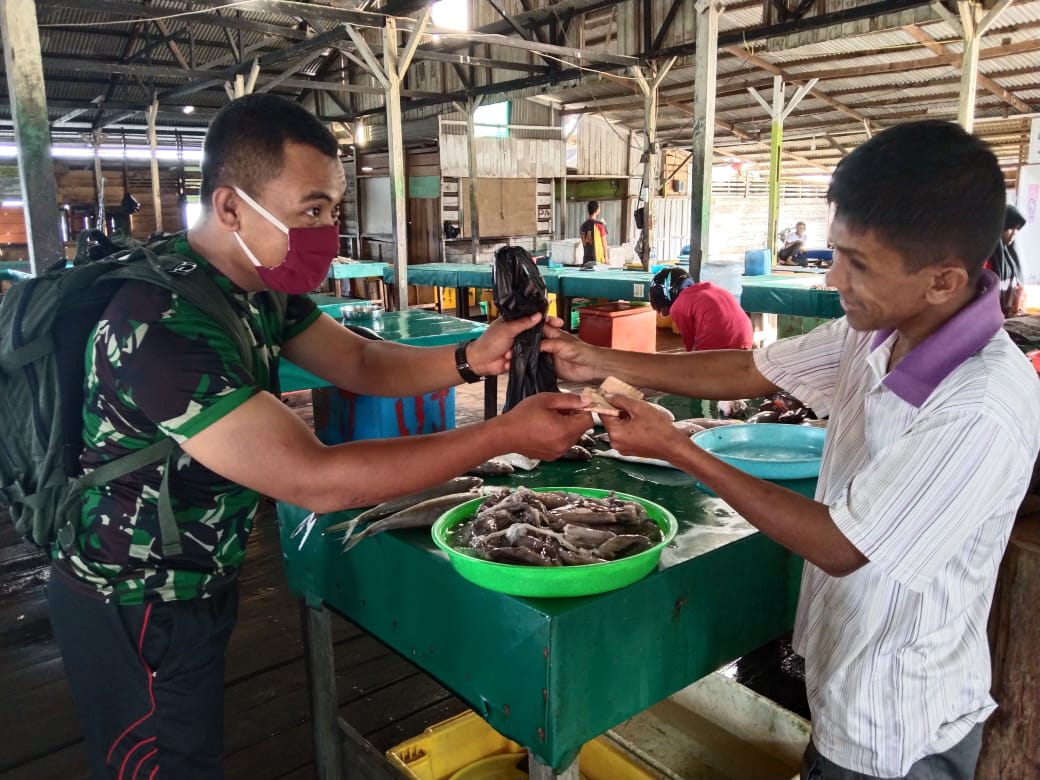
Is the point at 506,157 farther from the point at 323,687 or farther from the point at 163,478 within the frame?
the point at 163,478

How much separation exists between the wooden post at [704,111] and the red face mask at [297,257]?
6476mm

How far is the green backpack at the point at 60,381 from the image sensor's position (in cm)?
155

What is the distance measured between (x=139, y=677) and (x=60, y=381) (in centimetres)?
69

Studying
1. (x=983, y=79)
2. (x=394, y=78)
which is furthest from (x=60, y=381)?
(x=983, y=79)

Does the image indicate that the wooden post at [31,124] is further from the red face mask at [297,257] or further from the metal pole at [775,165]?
the metal pole at [775,165]

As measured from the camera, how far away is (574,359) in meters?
2.47

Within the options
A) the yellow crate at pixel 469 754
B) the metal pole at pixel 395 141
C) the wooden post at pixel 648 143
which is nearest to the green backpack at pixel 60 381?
the yellow crate at pixel 469 754

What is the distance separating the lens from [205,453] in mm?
1540

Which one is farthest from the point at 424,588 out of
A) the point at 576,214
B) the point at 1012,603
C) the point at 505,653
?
the point at 576,214

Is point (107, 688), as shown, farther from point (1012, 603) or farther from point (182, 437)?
point (1012, 603)

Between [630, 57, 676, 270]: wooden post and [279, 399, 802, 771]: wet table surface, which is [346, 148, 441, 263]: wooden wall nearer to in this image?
[630, 57, 676, 270]: wooden post

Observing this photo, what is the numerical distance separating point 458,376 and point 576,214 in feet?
59.8

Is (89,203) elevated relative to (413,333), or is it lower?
elevated

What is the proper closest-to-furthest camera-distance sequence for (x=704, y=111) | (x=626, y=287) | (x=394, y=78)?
(x=704, y=111), (x=394, y=78), (x=626, y=287)
